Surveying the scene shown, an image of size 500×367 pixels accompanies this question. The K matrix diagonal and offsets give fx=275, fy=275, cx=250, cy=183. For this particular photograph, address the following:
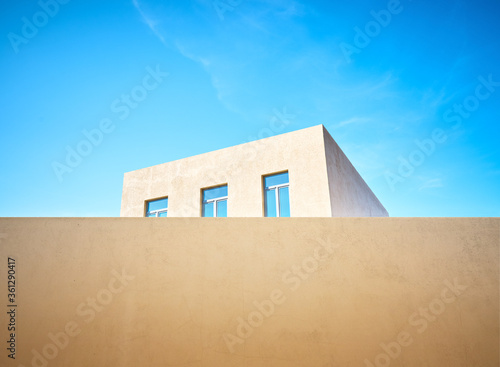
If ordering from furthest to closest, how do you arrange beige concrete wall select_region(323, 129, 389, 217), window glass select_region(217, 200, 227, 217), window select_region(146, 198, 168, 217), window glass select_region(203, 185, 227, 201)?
window select_region(146, 198, 168, 217) < window glass select_region(203, 185, 227, 201) < window glass select_region(217, 200, 227, 217) < beige concrete wall select_region(323, 129, 389, 217)

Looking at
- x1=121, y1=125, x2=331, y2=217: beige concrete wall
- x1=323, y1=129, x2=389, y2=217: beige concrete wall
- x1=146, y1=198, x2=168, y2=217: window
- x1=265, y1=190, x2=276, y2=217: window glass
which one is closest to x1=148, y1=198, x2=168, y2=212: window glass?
x1=146, y1=198, x2=168, y2=217: window

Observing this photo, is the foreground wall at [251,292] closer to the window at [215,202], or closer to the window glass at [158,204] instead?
the window at [215,202]

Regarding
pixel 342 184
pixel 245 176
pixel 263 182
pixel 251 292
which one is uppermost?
pixel 245 176

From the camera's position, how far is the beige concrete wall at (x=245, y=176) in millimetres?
8414

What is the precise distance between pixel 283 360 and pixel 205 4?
7.33m

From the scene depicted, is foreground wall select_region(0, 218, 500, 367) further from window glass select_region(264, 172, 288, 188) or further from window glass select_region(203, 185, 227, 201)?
window glass select_region(203, 185, 227, 201)

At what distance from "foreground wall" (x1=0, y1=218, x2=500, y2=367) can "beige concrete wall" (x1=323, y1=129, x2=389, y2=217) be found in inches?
175

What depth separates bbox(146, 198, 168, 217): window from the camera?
11.6 meters

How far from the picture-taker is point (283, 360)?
Answer: 10.4 feet

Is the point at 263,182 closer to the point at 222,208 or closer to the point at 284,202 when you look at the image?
the point at 284,202

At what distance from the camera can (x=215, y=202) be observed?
1034 cm

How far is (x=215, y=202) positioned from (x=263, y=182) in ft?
6.92

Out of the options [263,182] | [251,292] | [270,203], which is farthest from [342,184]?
[251,292]

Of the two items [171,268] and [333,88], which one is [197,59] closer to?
[333,88]
